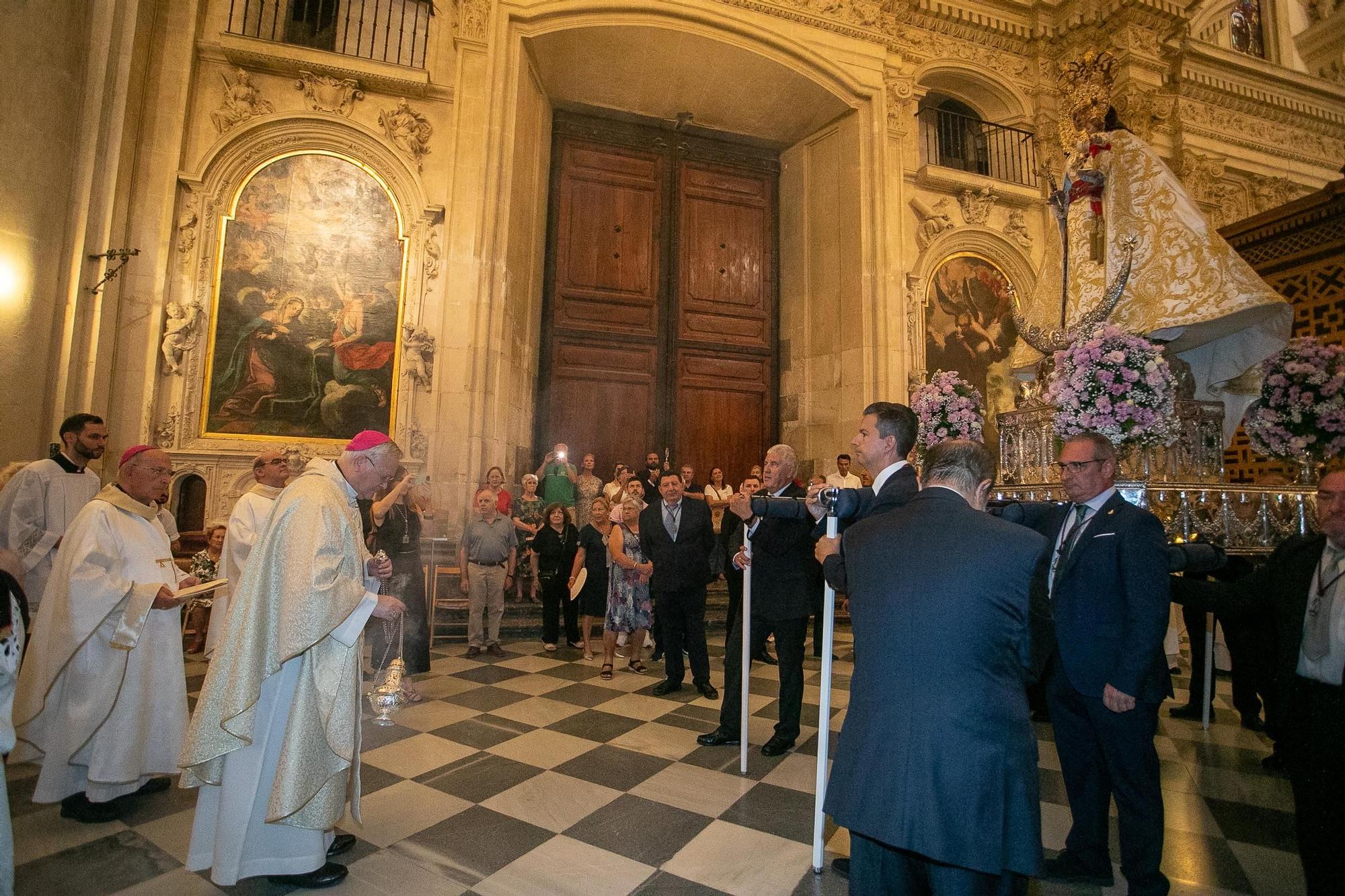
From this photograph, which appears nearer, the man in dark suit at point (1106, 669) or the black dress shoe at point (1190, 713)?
the man in dark suit at point (1106, 669)

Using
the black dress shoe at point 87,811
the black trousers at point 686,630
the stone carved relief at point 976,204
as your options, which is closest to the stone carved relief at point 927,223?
the stone carved relief at point 976,204

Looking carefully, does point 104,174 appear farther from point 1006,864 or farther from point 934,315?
point 934,315

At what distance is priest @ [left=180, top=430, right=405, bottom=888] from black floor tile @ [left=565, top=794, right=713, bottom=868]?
1.01 metres

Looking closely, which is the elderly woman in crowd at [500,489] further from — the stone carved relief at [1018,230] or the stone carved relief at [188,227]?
the stone carved relief at [1018,230]

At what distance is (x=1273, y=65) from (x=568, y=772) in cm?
1724

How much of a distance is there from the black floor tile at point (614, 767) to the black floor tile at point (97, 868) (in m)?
1.73

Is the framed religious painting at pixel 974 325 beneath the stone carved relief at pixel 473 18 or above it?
beneath

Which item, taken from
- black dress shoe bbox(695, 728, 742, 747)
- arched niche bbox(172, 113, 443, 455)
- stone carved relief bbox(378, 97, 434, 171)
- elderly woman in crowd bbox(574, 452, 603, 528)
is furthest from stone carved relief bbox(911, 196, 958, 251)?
black dress shoe bbox(695, 728, 742, 747)

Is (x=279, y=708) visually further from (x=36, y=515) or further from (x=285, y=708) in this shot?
(x=36, y=515)

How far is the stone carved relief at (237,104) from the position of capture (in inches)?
328

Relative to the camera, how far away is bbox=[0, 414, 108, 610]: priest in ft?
14.1

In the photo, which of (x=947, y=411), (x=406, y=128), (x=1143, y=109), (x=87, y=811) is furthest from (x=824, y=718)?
(x=1143, y=109)

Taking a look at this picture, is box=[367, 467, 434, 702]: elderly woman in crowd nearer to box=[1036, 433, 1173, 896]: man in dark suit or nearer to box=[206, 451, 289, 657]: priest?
box=[206, 451, 289, 657]: priest

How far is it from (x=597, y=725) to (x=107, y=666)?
8.59 ft
